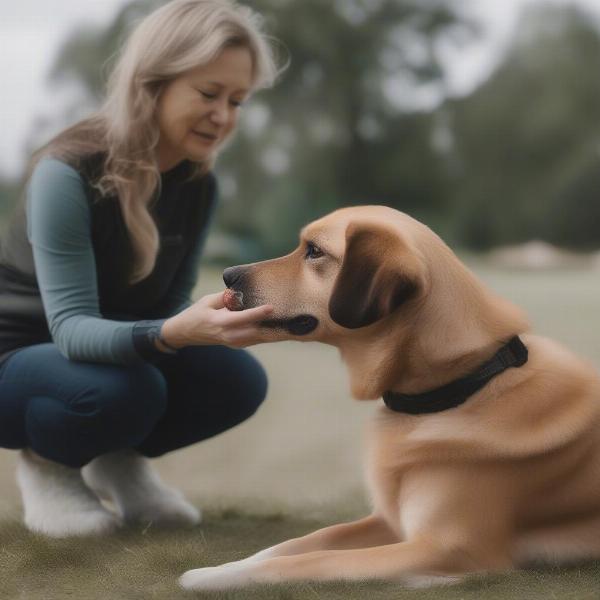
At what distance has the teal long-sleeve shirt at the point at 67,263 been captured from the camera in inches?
93.7

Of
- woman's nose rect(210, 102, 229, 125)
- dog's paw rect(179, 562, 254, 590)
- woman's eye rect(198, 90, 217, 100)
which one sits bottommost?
dog's paw rect(179, 562, 254, 590)

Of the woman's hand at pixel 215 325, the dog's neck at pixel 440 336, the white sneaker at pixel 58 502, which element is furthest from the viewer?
the white sneaker at pixel 58 502

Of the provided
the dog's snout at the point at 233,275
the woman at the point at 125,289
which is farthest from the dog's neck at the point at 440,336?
the woman at the point at 125,289

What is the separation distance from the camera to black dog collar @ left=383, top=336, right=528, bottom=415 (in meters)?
1.95

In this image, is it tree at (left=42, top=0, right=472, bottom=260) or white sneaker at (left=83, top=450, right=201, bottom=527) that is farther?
tree at (left=42, top=0, right=472, bottom=260)

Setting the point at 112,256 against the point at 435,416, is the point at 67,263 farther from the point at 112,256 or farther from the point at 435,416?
the point at 435,416

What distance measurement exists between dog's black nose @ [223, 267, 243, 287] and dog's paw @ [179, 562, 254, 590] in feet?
2.23

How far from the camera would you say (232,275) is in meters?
2.13

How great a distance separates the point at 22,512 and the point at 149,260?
1032 mm

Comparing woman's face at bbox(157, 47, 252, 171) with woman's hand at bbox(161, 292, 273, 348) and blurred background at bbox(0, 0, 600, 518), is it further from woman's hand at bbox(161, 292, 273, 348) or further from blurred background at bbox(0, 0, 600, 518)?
blurred background at bbox(0, 0, 600, 518)

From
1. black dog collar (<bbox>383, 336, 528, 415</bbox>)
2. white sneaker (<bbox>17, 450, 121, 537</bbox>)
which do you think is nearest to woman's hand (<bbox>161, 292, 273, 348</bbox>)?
black dog collar (<bbox>383, 336, 528, 415</bbox>)

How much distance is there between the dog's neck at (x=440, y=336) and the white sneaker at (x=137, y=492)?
3.30ft

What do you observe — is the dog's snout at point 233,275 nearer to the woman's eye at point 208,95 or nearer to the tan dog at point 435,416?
the tan dog at point 435,416

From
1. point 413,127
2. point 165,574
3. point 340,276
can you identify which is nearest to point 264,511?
point 165,574
